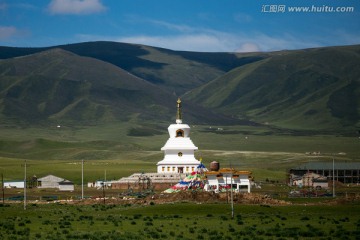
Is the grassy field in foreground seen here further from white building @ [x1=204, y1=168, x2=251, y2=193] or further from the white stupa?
the white stupa

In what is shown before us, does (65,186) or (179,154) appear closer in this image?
(65,186)

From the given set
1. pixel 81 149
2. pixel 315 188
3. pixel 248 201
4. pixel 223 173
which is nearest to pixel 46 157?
pixel 81 149

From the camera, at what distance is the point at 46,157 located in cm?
Result: 18562

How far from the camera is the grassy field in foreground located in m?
52.8

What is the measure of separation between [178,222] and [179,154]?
4812 centimetres

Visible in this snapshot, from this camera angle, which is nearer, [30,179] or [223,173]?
[223,173]

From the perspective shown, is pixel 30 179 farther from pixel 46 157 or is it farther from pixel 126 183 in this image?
pixel 46 157

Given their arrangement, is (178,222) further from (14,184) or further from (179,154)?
(14,184)

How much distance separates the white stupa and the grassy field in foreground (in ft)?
106

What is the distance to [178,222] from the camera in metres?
61.0

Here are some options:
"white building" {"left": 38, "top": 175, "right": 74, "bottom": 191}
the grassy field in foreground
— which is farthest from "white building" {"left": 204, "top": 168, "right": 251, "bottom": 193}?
"white building" {"left": 38, "top": 175, "right": 74, "bottom": 191}

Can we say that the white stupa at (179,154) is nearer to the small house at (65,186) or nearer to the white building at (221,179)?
the small house at (65,186)

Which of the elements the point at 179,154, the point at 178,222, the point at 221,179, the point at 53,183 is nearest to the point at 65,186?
the point at 53,183

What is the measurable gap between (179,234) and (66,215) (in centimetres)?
1542
